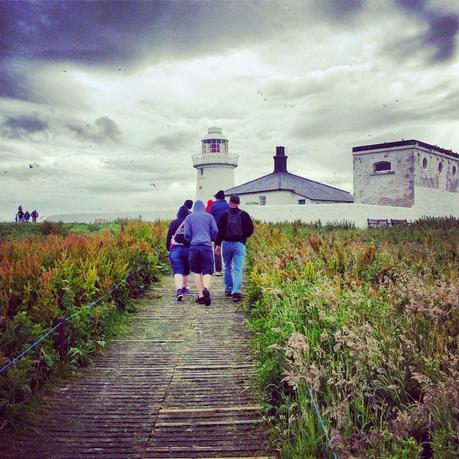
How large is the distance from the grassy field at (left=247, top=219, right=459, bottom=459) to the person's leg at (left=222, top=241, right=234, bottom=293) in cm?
149

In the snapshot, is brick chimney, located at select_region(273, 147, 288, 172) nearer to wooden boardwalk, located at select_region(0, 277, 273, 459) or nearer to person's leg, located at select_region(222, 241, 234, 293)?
person's leg, located at select_region(222, 241, 234, 293)

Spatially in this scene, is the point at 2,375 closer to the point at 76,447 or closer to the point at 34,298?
the point at 76,447

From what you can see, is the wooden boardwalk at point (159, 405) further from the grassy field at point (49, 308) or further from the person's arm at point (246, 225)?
the person's arm at point (246, 225)

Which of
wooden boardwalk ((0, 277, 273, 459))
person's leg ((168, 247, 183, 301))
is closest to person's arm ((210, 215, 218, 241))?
person's leg ((168, 247, 183, 301))

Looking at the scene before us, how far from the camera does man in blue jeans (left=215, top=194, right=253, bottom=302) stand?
400 inches

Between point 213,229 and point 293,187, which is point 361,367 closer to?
point 213,229

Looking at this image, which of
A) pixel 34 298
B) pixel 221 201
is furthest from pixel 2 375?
pixel 221 201

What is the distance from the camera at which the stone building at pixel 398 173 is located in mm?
37312

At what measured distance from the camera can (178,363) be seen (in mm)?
6809

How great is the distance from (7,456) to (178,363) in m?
2.77

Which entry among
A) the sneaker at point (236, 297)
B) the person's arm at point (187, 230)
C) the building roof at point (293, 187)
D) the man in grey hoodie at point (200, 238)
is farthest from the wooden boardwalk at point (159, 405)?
the building roof at point (293, 187)

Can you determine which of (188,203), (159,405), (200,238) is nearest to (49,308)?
(159,405)

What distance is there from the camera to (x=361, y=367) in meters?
4.35

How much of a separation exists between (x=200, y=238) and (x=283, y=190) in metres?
35.2
